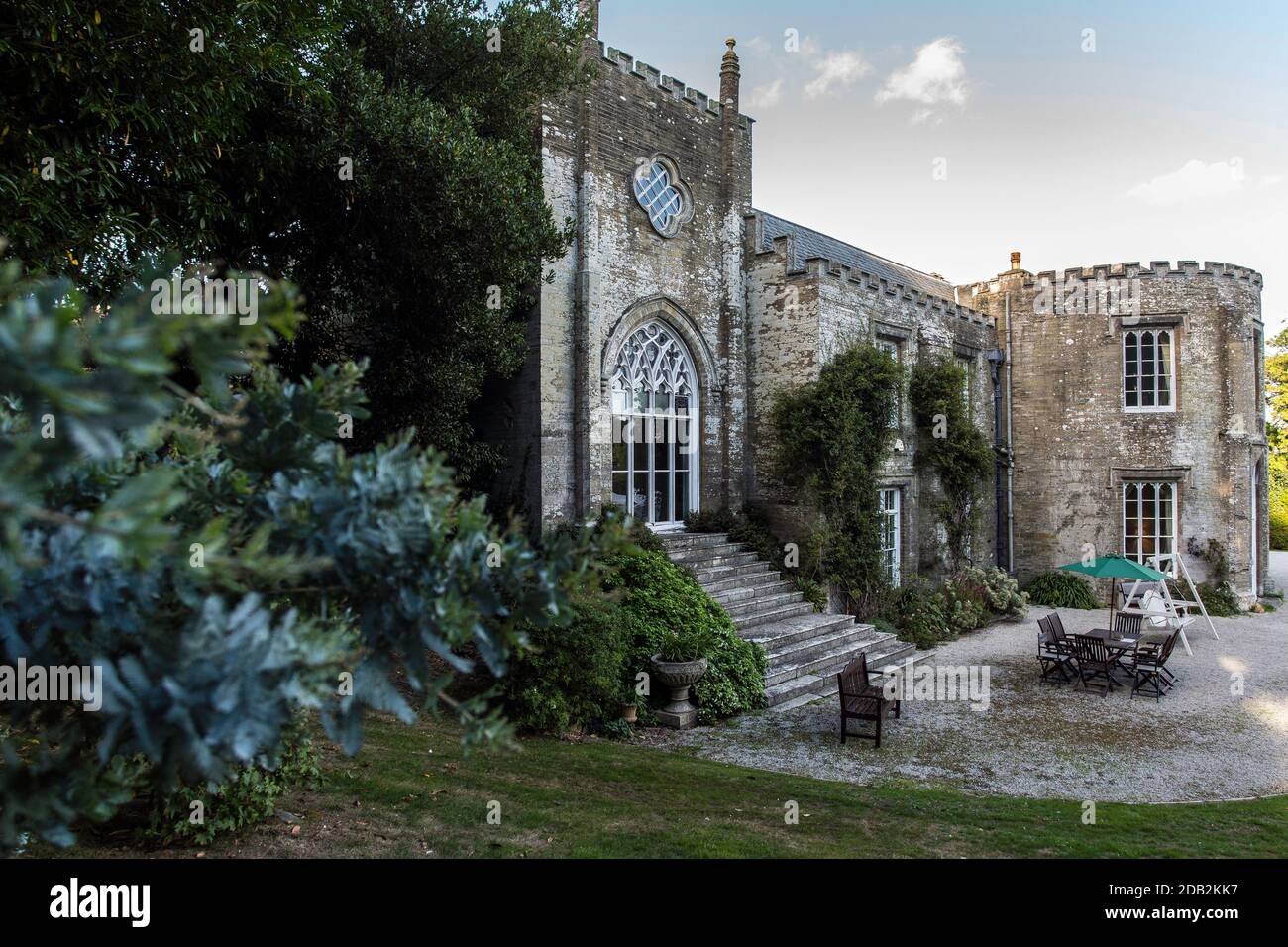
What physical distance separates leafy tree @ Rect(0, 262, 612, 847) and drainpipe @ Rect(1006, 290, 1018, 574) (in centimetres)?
1963

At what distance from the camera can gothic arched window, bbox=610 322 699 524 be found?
13.4 metres

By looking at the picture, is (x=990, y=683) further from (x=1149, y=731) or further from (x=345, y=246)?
(x=345, y=246)

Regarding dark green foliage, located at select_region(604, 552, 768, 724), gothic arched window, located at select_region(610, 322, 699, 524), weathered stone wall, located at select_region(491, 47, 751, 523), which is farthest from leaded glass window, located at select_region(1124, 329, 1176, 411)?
dark green foliage, located at select_region(604, 552, 768, 724)

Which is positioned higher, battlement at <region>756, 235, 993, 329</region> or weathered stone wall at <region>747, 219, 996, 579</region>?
battlement at <region>756, 235, 993, 329</region>

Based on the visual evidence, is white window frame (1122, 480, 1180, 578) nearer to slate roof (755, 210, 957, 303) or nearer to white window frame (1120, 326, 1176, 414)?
white window frame (1120, 326, 1176, 414)

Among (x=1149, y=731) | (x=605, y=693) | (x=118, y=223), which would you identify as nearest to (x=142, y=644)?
(x=118, y=223)

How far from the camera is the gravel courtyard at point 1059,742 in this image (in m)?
7.59

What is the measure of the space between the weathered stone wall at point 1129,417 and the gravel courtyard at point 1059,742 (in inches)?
268

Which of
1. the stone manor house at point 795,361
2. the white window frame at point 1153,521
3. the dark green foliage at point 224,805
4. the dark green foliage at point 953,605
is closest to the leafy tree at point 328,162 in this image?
the stone manor house at point 795,361

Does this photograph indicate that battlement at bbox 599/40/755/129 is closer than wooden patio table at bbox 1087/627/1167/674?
No

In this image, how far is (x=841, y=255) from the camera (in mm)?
20828

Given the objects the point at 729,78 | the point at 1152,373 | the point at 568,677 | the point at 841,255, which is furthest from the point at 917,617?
the point at 729,78

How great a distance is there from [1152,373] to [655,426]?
13.0 m
